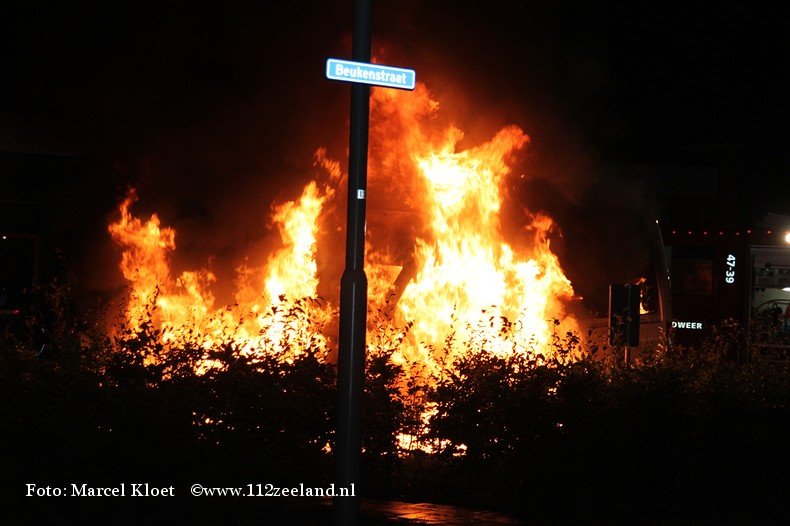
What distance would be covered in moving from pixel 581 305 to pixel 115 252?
24.7ft

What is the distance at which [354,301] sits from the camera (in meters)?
6.52

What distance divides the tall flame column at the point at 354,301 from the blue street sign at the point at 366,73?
0.31 feet

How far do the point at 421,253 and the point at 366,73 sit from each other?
20.9ft

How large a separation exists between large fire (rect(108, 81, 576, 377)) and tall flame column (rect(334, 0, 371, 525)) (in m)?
5.13

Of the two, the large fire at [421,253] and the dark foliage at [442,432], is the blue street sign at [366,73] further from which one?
the large fire at [421,253]

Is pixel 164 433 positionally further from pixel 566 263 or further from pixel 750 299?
pixel 750 299

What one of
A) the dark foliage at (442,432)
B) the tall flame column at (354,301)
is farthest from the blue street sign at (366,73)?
the dark foliage at (442,432)

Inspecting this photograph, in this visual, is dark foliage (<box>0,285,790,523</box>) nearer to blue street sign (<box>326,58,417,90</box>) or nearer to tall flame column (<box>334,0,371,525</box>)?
tall flame column (<box>334,0,371,525</box>)

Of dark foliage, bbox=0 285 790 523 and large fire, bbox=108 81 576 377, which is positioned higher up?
large fire, bbox=108 81 576 377

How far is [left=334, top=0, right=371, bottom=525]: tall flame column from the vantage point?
21.4 ft

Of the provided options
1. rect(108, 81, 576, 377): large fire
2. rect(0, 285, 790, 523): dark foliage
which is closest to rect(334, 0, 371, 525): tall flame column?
rect(0, 285, 790, 523): dark foliage

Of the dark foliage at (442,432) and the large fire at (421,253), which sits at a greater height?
the large fire at (421,253)

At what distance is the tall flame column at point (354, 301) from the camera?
6516mm

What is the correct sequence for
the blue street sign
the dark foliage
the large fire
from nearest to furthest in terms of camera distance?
the blue street sign, the dark foliage, the large fire
